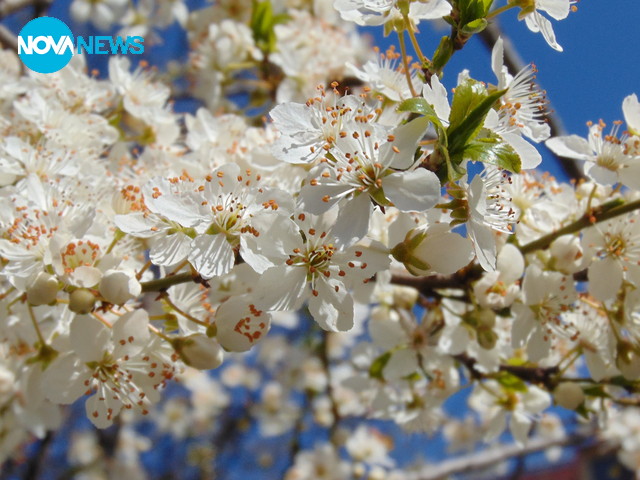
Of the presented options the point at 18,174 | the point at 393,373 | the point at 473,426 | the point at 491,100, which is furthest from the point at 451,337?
the point at 473,426

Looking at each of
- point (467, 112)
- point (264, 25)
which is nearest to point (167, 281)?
point (467, 112)

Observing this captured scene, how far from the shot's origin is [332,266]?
3.51 feet

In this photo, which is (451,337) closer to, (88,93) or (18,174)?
(18,174)

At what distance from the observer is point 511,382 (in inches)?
61.8

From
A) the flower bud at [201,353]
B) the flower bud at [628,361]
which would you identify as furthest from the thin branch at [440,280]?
the flower bud at [201,353]

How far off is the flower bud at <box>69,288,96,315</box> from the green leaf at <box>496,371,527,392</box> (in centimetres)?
103

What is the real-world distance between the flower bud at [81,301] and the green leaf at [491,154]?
660 mm

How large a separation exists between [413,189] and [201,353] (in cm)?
51

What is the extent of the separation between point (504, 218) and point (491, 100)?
25cm

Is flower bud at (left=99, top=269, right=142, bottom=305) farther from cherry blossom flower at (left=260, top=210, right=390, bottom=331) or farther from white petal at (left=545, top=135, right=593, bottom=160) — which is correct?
white petal at (left=545, top=135, right=593, bottom=160)

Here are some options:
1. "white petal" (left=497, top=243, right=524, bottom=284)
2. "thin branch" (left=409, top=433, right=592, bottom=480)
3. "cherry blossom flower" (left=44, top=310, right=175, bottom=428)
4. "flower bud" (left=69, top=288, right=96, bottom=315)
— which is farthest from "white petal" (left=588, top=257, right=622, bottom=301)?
"thin branch" (left=409, top=433, right=592, bottom=480)

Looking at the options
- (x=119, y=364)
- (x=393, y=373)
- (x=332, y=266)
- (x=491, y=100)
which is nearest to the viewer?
(x=491, y=100)

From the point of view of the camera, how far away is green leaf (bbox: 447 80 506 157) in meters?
0.96

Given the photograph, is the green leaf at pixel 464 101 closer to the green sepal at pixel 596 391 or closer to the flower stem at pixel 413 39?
the flower stem at pixel 413 39
